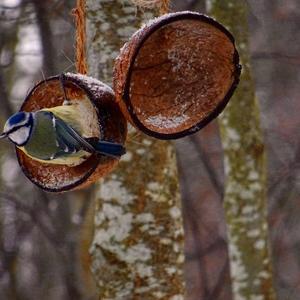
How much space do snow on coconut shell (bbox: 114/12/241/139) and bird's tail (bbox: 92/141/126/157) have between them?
0.06 m

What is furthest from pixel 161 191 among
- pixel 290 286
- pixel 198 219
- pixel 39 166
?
pixel 290 286

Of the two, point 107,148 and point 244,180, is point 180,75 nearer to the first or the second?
point 107,148

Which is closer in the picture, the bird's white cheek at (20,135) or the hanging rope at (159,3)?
the bird's white cheek at (20,135)

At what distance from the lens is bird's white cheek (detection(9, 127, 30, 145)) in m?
1.36

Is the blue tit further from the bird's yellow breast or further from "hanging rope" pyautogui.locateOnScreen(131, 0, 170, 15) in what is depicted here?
"hanging rope" pyautogui.locateOnScreen(131, 0, 170, 15)

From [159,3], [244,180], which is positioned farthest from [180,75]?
[244,180]

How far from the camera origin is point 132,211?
2.43m

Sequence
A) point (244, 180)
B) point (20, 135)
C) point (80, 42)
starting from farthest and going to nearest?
point (244, 180) → point (80, 42) → point (20, 135)

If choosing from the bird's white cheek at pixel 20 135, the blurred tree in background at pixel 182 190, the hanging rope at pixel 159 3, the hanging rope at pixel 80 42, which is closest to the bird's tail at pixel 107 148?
the bird's white cheek at pixel 20 135

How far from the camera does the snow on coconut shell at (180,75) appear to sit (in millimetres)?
1452

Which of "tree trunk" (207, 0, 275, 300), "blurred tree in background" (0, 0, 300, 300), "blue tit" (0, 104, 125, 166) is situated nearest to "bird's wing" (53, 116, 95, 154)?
"blue tit" (0, 104, 125, 166)

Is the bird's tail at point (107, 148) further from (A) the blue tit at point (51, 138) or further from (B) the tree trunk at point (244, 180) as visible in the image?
(B) the tree trunk at point (244, 180)

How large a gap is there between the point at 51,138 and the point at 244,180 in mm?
2361

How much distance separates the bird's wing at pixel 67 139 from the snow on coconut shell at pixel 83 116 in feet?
0.22
